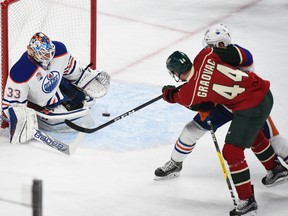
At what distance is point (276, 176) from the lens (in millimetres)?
4844

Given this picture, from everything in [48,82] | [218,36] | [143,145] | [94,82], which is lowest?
[143,145]

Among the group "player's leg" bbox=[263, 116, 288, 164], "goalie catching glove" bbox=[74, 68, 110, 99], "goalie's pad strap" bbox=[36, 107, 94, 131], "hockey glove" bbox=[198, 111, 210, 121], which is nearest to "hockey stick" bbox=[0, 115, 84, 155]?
"goalie's pad strap" bbox=[36, 107, 94, 131]

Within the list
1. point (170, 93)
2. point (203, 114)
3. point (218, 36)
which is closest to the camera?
point (203, 114)

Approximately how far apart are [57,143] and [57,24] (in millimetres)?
1604

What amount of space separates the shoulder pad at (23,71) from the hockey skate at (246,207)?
1.48 meters

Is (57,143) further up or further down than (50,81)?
further down

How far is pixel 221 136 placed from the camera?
5504mm

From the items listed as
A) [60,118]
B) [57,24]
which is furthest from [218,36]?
[57,24]

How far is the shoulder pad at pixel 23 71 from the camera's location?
5277 millimetres

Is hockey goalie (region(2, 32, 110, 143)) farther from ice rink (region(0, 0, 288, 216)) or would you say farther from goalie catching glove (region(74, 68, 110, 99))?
ice rink (region(0, 0, 288, 216))

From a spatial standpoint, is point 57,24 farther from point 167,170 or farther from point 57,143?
point 167,170

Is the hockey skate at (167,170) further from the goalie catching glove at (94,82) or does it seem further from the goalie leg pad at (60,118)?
the goalie catching glove at (94,82)

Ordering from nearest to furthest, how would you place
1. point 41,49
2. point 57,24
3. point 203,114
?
point 203,114 < point 41,49 < point 57,24

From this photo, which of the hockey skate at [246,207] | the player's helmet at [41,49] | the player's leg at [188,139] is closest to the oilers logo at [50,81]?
the player's helmet at [41,49]
